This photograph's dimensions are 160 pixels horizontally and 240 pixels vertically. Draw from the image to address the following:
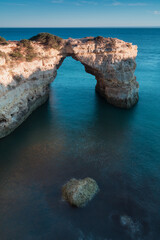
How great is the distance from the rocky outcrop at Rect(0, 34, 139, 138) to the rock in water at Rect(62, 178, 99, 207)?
1407cm

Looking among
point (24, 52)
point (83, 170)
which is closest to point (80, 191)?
point (83, 170)

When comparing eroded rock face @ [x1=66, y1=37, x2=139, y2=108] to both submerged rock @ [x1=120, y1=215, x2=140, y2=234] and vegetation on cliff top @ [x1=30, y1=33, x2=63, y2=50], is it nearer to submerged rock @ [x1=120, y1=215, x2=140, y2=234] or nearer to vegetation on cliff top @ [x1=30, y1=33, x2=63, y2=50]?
vegetation on cliff top @ [x1=30, y1=33, x2=63, y2=50]

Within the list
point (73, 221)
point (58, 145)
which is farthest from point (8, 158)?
point (73, 221)

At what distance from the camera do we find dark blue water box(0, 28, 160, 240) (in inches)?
637

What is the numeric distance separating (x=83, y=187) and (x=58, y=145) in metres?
9.47

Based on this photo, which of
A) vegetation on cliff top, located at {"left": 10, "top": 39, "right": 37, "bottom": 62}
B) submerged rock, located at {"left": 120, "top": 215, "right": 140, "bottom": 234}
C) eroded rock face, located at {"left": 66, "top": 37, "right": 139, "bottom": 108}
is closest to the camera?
submerged rock, located at {"left": 120, "top": 215, "right": 140, "bottom": 234}

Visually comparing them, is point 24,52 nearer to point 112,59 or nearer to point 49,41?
point 49,41

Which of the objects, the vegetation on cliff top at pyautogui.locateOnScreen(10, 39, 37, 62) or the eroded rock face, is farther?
the eroded rock face

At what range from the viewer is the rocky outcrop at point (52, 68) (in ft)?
94.1

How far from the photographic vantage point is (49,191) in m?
19.5

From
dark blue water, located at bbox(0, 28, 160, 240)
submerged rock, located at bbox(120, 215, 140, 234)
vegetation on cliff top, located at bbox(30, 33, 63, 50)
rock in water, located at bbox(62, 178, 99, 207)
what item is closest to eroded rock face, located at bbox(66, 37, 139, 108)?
vegetation on cliff top, located at bbox(30, 33, 63, 50)

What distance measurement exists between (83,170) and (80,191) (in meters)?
4.05

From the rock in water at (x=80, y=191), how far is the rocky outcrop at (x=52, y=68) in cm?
1407

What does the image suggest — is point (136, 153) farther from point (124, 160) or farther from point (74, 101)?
point (74, 101)
